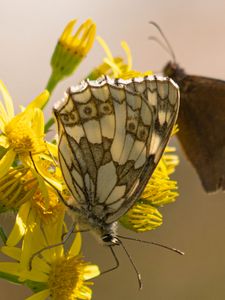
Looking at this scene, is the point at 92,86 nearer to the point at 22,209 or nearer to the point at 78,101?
the point at 78,101

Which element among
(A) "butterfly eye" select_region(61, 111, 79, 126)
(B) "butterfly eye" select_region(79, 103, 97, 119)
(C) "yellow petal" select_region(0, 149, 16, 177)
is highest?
(B) "butterfly eye" select_region(79, 103, 97, 119)

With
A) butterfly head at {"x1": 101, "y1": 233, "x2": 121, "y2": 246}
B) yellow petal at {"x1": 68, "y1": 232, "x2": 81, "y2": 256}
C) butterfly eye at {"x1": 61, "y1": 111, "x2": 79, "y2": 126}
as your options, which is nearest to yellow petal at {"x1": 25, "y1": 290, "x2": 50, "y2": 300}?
yellow petal at {"x1": 68, "y1": 232, "x2": 81, "y2": 256}

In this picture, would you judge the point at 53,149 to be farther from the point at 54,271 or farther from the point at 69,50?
the point at 69,50

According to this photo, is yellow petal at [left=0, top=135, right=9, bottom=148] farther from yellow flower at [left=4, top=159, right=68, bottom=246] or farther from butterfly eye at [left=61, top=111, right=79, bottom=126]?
butterfly eye at [left=61, top=111, right=79, bottom=126]

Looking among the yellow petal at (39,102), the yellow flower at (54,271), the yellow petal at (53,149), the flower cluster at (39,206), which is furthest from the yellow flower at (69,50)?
the yellow flower at (54,271)

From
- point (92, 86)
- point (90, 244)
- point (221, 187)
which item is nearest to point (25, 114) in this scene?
point (92, 86)

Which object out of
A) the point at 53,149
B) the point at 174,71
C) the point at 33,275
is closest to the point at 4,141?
the point at 53,149
